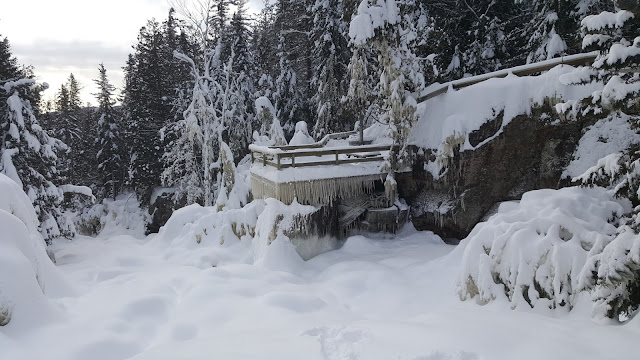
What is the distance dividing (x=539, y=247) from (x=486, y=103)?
21.5 ft

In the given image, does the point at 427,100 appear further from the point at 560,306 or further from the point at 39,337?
the point at 39,337

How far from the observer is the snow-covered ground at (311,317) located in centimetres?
634

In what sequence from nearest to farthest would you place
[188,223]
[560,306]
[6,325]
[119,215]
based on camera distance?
1. [6,325]
2. [560,306]
3. [188,223]
4. [119,215]

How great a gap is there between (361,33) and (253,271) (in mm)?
8443

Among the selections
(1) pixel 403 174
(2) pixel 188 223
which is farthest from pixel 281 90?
(1) pixel 403 174

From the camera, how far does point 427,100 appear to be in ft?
49.0

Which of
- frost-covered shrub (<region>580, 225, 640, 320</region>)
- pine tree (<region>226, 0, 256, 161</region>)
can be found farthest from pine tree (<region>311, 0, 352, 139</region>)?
frost-covered shrub (<region>580, 225, 640, 320</region>)

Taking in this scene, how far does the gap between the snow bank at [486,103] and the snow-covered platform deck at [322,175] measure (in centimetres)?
198

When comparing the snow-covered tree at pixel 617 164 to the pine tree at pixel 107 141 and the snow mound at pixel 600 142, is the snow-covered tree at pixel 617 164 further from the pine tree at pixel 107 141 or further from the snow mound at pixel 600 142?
the pine tree at pixel 107 141

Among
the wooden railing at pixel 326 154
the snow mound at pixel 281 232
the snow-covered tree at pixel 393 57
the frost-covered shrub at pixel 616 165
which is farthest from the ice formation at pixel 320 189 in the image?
the frost-covered shrub at pixel 616 165

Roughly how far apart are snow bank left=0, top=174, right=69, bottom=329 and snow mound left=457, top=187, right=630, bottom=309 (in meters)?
8.46

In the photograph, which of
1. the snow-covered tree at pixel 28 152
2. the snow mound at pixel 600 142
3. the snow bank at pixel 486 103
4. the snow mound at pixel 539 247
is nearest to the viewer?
the snow mound at pixel 539 247

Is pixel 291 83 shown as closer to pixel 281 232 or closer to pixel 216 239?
pixel 216 239

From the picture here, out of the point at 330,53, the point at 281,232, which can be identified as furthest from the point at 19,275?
the point at 330,53
